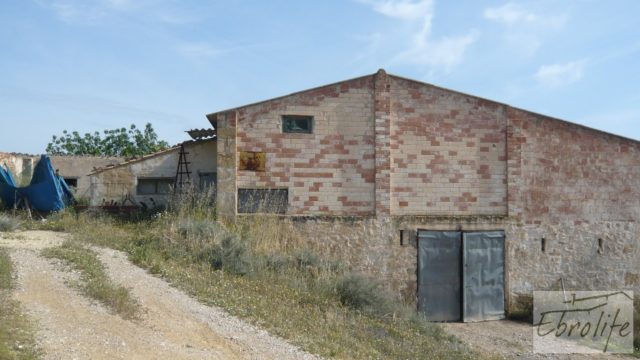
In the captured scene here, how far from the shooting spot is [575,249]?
551 inches

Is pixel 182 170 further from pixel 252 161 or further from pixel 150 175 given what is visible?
pixel 252 161

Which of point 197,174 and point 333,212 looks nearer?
point 333,212

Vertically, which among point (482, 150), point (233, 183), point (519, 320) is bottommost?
point (519, 320)

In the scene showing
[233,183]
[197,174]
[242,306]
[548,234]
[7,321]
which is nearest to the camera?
[7,321]

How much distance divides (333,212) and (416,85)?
148 inches

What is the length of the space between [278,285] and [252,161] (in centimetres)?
383

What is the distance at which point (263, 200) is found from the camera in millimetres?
13102

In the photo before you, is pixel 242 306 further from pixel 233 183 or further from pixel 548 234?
pixel 548 234

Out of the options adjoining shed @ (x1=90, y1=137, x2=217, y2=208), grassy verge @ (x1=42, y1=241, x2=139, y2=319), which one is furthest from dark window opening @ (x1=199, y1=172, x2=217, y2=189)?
grassy verge @ (x1=42, y1=241, x2=139, y2=319)

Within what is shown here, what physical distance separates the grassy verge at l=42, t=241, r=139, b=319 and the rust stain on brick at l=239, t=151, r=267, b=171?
4.02m

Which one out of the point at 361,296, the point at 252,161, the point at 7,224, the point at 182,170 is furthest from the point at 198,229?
the point at 7,224

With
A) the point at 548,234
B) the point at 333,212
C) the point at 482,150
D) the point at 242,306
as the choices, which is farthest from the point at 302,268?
the point at 548,234

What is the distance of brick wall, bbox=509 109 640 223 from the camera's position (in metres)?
13.8

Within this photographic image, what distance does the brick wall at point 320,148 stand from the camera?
13.1 meters
